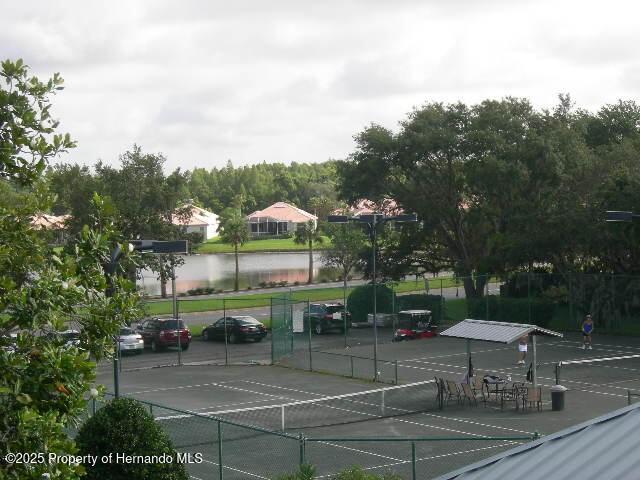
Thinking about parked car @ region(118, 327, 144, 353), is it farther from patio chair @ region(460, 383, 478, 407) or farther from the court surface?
patio chair @ region(460, 383, 478, 407)

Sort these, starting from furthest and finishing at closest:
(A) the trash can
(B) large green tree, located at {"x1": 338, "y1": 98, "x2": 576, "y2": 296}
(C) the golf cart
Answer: (B) large green tree, located at {"x1": 338, "y1": 98, "x2": 576, "y2": 296}
(C) the golf cart
(A) the trash can

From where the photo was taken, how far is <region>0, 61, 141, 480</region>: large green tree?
33.2 feet

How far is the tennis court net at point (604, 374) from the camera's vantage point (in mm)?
33562

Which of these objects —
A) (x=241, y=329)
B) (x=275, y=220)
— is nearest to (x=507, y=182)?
Result: (x=241, y=329)

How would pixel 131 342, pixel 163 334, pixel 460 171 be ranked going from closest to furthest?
pixel 131 342, pixel 163 334, pixel 460 171

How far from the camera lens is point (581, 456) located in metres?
9.73

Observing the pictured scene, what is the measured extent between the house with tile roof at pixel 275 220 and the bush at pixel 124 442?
14038 centimetres

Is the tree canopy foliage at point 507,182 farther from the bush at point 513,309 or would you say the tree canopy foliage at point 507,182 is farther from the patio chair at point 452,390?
the patio chair at point 452,390

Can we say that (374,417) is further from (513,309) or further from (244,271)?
(244,271)

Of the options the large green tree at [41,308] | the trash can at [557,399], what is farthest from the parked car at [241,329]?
the large green tree at [41,308]

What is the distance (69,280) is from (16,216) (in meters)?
1.63

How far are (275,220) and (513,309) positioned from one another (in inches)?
4444

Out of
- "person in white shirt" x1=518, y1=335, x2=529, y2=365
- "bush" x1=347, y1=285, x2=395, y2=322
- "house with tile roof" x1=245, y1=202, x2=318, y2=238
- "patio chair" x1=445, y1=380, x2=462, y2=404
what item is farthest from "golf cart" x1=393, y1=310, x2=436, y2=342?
"house with tile roof" x1=245, y1=202, x2=318, y2=238

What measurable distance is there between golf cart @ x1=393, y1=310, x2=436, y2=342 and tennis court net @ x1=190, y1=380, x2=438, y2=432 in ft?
58.9
